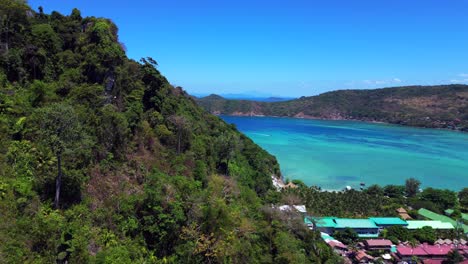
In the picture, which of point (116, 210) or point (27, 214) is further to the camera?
point (116, 210)

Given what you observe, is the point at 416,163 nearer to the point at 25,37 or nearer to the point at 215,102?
the point at 25,37

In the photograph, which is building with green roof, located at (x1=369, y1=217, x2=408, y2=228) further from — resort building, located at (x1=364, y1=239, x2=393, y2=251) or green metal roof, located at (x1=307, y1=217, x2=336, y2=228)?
green metal roof, located at (x1=307, y1=217, x2=336, y2=228)

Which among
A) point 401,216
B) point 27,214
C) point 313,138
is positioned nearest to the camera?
point 27,214

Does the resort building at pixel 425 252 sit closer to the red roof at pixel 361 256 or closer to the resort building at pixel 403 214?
the red roof at pixel 361 256

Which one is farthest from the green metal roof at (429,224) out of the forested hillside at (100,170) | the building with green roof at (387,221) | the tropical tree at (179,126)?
the tropical tree at (179,126)

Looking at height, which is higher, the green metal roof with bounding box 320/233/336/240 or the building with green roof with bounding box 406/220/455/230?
the green metal roof with bounding box 320/233/336/240

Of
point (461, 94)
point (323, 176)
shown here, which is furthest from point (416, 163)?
point (461, 94)

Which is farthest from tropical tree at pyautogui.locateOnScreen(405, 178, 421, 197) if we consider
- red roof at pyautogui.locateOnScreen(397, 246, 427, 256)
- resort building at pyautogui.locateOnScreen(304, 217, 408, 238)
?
red roof at pyautogui.locateOnScreen(397, 246, 427, 256)
